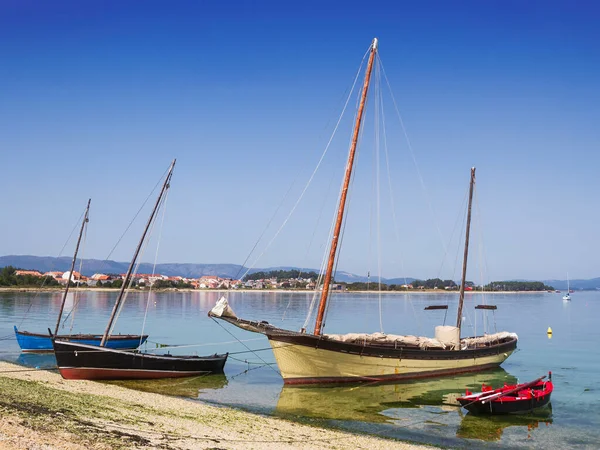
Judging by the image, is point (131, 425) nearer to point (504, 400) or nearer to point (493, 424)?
point (493, 424)

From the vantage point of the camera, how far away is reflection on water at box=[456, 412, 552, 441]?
21764mm

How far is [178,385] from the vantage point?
30734mm

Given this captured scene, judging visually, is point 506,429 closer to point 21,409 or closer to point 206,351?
point 21,409

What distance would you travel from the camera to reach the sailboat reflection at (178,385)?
93.8 ft

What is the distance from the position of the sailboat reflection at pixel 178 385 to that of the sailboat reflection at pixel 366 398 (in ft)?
14.8

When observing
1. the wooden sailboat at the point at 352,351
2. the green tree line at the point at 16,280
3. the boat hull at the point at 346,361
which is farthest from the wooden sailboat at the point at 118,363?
the green tree line at the point at 16,280

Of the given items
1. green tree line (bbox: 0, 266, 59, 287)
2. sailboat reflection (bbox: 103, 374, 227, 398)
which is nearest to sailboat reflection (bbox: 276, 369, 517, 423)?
sailboat reflection (bbox: 103, 374, 227, 398)

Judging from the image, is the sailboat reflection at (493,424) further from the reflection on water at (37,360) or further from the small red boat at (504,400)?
the reflection on water at (37,360)

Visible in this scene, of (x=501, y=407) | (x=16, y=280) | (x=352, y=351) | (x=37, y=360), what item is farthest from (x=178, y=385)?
(x=16, y=280)

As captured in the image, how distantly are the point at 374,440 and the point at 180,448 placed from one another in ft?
25.2

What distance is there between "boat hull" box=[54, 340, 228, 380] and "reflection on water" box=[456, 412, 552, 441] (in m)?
16.5

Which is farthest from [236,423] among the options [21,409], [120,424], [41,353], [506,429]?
[41,353]

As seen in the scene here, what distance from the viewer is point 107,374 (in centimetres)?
2950

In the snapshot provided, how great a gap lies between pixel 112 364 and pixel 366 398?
13.7 metres
